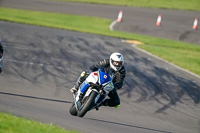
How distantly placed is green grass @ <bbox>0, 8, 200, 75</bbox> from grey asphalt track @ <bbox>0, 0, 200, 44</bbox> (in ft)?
4.89

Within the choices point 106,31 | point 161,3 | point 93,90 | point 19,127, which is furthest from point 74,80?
point 161,3

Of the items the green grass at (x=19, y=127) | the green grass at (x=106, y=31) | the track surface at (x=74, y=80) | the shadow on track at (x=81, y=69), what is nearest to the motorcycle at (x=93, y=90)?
the track surface at (x=74, y=80)

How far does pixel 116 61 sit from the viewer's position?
8500 millimetres

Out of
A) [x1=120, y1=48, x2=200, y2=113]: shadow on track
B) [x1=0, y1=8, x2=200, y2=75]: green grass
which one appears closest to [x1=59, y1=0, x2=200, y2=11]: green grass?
[x1=0, y1=8, x2=200, y2=75]: green grass

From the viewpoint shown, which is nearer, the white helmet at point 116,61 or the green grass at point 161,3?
the white helmet at point 116,61

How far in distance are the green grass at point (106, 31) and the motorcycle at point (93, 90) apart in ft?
32.1

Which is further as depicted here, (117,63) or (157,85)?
(157,85)

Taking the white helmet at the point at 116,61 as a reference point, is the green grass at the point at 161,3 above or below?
below

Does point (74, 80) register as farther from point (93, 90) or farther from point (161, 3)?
point (161, 3)

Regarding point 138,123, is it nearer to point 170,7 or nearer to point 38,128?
point 38,128

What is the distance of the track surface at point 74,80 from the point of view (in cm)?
921

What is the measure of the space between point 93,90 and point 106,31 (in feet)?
56.5

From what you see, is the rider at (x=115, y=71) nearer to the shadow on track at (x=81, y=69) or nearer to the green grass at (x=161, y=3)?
the shadow on track at (x=81, y=69)

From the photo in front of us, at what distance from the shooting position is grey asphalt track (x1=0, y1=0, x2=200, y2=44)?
84.1 feet
